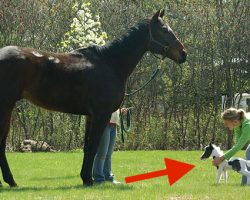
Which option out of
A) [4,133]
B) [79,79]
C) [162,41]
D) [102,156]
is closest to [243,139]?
[162,41]

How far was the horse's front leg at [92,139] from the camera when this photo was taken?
8602 mm

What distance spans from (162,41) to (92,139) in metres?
2.10

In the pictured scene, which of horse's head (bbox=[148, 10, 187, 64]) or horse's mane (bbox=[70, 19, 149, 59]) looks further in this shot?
horse's head (bbox=[148, 10, 187, 64])

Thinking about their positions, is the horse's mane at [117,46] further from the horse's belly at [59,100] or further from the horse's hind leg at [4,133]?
the horse's hind leg at [4,133]

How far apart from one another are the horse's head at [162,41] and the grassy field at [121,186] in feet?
7.53

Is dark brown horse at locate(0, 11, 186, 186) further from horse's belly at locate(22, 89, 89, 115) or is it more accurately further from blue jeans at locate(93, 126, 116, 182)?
blue jeans at locate(93, 126, 116, 182)

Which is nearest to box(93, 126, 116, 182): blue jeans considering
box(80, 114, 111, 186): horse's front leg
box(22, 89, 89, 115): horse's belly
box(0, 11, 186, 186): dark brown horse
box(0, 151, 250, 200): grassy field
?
box(0, 151, 250, 200): grassy field

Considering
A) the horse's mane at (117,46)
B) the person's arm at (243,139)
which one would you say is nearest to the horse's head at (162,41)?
the horse's mane at (117,46)

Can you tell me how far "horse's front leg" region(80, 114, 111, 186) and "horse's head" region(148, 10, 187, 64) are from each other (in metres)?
1.53

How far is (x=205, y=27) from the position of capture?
73.4 feet

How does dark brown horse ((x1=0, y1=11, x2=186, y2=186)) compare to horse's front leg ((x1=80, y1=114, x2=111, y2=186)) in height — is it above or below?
above

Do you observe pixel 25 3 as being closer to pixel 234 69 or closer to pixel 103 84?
pixel 234 69

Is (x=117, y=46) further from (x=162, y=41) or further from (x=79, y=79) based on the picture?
(x=79, y=79)

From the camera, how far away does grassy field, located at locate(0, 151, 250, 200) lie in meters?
7.70
